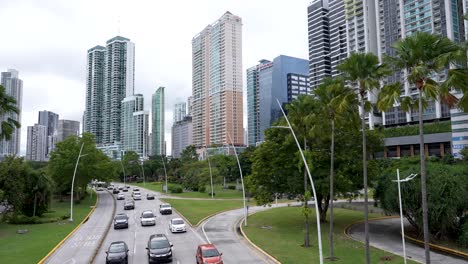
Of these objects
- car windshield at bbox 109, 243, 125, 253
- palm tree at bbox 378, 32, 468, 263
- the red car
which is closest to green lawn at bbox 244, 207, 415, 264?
the red car

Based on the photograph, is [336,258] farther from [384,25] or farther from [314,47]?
[314,47]

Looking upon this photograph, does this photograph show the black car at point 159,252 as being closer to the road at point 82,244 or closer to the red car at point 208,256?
the red car at point 208,256

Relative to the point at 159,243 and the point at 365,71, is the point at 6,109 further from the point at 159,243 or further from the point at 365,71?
the point at 365,71

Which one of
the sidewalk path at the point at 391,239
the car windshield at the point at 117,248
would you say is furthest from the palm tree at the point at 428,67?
the car windshield at the point at 117,248

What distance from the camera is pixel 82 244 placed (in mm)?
30797

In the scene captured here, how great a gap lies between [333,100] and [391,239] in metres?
16.3

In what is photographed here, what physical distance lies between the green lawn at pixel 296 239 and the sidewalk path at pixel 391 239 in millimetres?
1440

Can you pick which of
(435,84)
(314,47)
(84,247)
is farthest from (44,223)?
(314,47)

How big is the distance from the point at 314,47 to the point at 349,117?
598 ft

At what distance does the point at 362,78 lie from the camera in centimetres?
2250

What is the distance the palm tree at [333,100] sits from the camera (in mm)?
23766

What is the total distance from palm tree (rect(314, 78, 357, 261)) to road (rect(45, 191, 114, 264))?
57.0 feet

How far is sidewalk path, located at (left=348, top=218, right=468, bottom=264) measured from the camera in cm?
2569

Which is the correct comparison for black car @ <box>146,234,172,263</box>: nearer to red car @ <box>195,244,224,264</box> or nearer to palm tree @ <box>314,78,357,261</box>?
red car @ <box>195,244,224,264</box>
